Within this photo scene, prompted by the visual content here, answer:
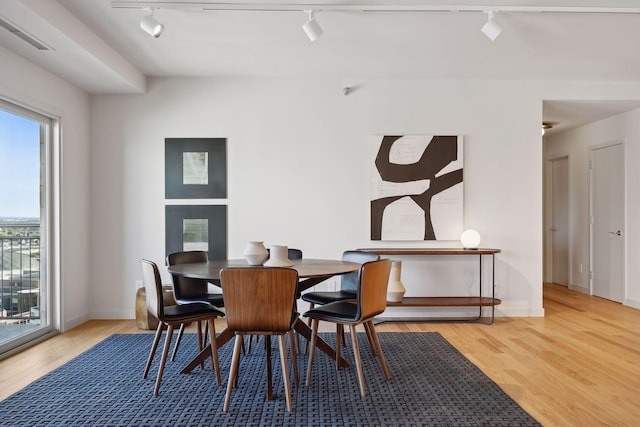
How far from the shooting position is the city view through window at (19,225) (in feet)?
11.8

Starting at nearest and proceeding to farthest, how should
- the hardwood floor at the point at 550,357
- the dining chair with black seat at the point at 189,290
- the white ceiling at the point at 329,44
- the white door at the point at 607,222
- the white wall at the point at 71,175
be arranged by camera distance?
the hardwood floor at the point at 550,357 → the white ceiling at the point at 329,44 → the dining chair with black seat at the point at 189,290 → the white wall at the point at 71,175 → the white door at the point at 607,222

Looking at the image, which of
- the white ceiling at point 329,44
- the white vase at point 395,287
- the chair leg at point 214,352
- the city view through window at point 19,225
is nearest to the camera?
the chair leg at point 214,352

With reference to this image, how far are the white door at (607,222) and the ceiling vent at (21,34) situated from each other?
6.47 m

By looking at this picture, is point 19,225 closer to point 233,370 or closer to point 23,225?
point 23,225

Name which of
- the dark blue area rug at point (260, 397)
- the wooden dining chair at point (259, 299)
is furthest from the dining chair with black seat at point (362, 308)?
the wooden dining chair at point (259, 299)

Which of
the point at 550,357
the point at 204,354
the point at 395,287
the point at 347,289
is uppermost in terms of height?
the point at 347,289

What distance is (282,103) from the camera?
479 cm

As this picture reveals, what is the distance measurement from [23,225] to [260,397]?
2718 millimetres

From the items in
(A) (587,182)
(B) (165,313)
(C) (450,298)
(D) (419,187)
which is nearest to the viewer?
(B) (165,313)

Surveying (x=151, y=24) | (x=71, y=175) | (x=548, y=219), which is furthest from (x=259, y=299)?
(x=548, y=219)

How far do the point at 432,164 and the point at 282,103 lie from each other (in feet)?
5.79

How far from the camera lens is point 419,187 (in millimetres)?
4781

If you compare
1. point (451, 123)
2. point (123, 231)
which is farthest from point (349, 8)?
point (123, 231)

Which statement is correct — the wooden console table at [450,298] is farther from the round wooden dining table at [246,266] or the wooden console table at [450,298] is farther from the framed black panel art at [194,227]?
the framed black panel art at [194,227]
